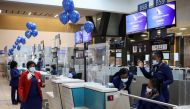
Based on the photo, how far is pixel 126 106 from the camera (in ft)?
13.7

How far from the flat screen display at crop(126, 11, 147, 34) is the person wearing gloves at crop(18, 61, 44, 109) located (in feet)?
9.39

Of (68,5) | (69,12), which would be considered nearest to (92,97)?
(68,5)

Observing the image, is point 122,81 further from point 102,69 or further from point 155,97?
point 155,97

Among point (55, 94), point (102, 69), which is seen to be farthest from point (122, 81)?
point (55, 94)

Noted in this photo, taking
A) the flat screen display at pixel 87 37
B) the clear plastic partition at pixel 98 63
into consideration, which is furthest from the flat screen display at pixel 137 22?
the flat screen display at pixel 87 37

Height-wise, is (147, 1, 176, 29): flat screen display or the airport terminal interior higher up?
(147, 1, 176, 29): flat screen display

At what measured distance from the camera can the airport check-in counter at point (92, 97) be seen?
4032 millimetres

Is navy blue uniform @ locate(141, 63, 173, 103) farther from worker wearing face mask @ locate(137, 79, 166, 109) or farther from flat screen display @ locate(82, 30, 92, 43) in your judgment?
flat screen display @ locate(82, 30, 92, 43)

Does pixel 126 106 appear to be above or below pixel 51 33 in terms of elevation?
below

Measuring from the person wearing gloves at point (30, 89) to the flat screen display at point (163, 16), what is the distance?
9.05 ft

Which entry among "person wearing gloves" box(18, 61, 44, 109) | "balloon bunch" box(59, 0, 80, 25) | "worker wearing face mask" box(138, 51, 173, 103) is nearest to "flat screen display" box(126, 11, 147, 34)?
"worker wearing face mask" box(138, 51, 173, 103)

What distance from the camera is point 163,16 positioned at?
5.84m

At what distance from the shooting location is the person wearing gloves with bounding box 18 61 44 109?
5.07 meters

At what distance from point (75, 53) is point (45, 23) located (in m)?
11.7
